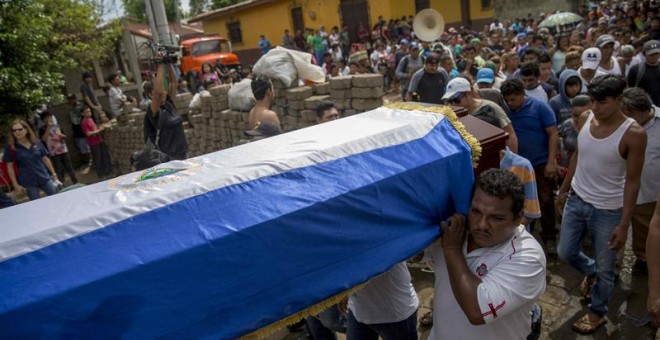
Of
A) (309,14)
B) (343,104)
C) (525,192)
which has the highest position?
(309,14)

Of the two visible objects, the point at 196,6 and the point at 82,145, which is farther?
the point at 196,6

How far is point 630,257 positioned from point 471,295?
10.1 feet

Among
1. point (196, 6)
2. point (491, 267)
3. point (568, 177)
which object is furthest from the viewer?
point (196, 6)

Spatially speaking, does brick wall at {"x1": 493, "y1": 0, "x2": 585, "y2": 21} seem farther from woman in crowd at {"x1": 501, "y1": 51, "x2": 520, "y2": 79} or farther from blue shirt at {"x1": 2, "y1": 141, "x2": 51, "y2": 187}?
blue shirt at {"x1": 2, "y1": 141, "x2": 51, "y2": 187}

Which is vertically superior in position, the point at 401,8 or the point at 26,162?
the point at 401,8

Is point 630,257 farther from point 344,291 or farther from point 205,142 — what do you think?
point 205,142

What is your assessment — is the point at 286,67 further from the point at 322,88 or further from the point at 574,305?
the point at 574,305

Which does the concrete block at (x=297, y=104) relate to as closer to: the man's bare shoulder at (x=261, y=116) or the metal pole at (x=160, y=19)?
the man's bare shoulder at (x=261, y=116)

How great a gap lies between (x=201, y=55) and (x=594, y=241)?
16955 mm

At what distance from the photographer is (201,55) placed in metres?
17.6

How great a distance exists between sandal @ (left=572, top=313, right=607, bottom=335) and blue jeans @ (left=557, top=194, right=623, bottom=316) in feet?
0.26

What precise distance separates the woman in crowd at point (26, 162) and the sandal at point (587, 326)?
21.9 ft

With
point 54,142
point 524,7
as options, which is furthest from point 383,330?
point 524,7

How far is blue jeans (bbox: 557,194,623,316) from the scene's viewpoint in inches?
111
